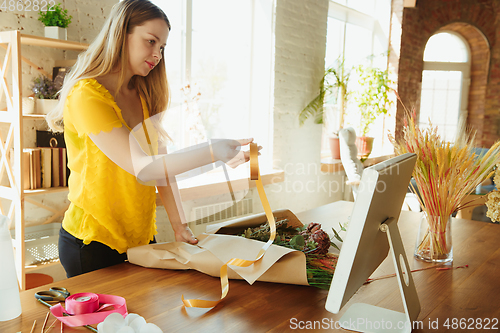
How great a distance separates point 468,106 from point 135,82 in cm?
748

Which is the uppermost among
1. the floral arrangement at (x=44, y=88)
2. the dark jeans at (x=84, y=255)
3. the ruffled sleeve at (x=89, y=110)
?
the floral arrangement at (x=44, y=88)

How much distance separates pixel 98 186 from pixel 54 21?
5.23 feet

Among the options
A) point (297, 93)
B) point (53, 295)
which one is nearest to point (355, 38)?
point (297, 93)

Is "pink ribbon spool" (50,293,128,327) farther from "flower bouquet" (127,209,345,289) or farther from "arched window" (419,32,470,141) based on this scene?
"arched window" (419,32,470,141)

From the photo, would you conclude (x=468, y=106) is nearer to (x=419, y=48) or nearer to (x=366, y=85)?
(x=419, y=48)

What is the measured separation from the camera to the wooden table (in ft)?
3.01

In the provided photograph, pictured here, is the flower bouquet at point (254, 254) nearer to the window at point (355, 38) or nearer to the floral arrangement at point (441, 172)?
the floral arrangement at point (441, 172)

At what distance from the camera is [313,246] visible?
44.9 inches

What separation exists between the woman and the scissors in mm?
285

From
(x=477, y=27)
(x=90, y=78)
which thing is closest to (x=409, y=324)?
(x=90, y=78)

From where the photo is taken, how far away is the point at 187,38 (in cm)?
343

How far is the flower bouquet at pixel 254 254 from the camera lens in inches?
41.8

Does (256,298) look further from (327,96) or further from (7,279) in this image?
(327,96)

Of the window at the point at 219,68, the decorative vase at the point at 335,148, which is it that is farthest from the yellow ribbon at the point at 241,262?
the decorative vase at the point at 335,148
